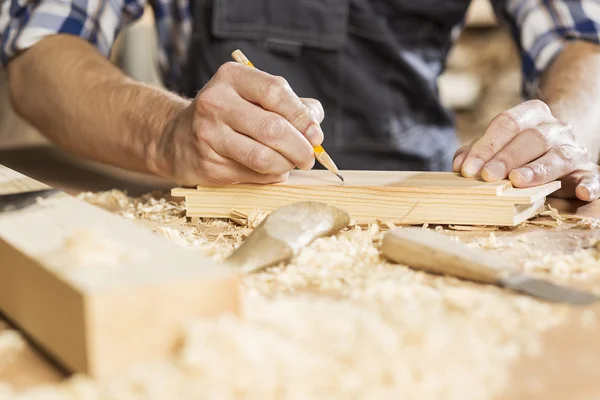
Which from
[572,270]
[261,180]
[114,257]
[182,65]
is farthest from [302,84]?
[114,257]

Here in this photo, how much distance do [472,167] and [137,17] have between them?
1179 millimetres

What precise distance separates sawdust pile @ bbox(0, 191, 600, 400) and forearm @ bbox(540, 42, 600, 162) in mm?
927

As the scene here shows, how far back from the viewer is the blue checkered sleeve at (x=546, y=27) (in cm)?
179

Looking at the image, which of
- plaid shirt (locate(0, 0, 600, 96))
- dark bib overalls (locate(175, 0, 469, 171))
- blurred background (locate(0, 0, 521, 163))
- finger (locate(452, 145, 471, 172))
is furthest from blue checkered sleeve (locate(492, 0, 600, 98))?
blurred background (locate(0, 0, 521, 163))

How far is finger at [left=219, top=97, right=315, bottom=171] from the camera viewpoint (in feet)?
3.73

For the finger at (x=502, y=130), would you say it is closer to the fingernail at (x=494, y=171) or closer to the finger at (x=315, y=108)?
the fingernail at (x=494, y=171)

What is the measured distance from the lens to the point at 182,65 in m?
2.04

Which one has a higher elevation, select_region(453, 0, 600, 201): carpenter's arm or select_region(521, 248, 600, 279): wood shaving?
select_region(453, 0, 600, 201): carpenter's arm

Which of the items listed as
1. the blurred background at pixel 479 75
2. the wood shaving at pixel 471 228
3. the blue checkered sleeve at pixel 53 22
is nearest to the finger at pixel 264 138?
the wood shaving at pixel 471 228

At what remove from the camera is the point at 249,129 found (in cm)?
115

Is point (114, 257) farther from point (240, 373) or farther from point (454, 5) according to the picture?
point (454, 5)

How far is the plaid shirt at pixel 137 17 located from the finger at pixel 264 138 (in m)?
0.80

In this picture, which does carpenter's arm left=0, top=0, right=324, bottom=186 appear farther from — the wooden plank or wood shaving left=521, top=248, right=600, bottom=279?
wood shaving left=521, top=248, right=600, bottom=279

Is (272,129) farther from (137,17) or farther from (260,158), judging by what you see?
(137,17)
